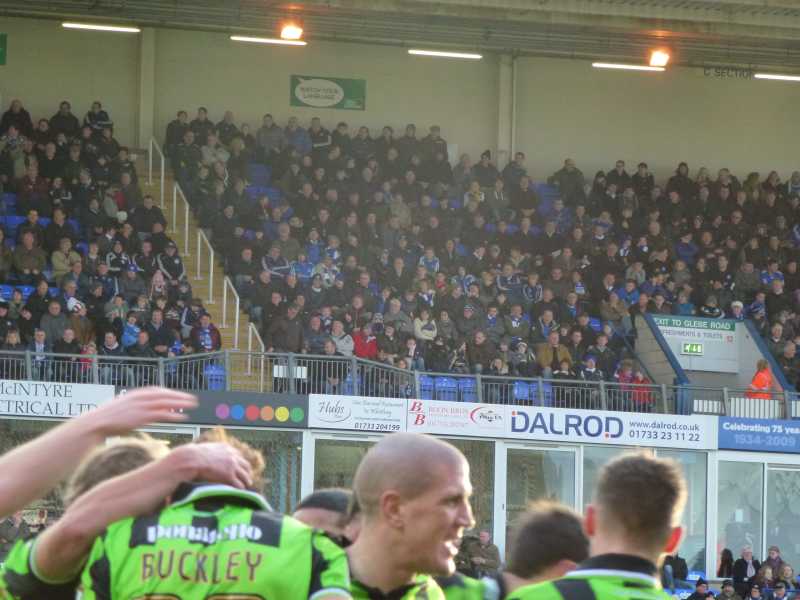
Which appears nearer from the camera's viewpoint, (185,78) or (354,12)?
(354,12)

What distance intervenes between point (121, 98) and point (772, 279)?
12.0 m

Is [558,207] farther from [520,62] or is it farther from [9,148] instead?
[9,148]

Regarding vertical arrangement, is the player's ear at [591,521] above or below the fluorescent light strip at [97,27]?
below

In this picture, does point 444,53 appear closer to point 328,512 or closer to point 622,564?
point 328,512

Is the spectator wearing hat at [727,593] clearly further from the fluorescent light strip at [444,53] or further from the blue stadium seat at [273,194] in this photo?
the fluorescent light strip at [444,53]

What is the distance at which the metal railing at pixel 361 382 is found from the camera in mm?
22453

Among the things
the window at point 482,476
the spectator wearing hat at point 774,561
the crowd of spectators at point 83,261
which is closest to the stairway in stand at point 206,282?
the crowd of spectators at point 83,261

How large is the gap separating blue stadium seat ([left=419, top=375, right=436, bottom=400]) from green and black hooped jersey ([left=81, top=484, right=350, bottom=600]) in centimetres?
2074

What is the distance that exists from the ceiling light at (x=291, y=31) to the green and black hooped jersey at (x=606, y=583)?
25.2m

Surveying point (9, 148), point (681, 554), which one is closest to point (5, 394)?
point (9, 148)

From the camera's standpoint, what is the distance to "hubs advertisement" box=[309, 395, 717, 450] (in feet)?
77.7

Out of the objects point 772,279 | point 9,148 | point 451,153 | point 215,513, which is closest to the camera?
point 215,513

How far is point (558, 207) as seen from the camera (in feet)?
100

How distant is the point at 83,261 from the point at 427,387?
17.6 ft
